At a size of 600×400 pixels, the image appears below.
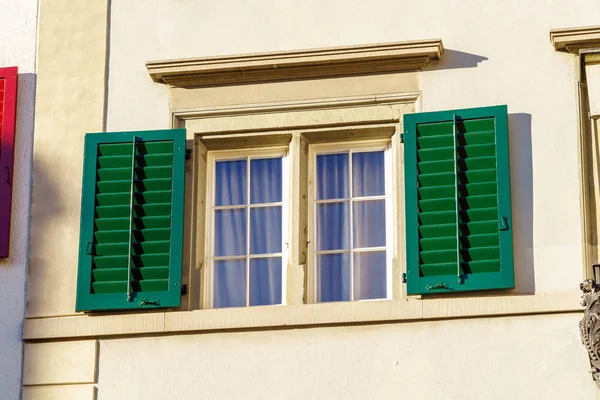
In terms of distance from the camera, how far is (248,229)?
13531 mm

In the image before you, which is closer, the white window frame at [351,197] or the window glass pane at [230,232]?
the white window frame at [351,197]

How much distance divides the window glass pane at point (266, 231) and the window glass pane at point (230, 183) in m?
0.18

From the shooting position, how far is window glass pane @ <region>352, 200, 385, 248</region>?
526 inches

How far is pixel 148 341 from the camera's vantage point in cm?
1309

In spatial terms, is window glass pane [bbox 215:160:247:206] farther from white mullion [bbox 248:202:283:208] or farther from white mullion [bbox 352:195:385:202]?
white mullion [bbox 352:195:385:202]

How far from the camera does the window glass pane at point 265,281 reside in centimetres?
1334

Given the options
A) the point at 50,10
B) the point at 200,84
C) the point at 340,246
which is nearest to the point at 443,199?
the point at 340,246

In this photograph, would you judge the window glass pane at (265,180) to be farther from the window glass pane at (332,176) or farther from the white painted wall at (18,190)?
the white painted wall at (18,190)

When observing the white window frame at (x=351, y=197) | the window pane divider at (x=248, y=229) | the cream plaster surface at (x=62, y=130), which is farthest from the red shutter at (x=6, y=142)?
the white window frame at (x=351, y=197)

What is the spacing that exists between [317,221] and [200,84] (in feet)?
4.46

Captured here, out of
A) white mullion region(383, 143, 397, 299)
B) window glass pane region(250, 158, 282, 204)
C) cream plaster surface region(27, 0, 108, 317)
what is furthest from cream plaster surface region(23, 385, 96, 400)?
white mullion region(383, 143, 397, 299)

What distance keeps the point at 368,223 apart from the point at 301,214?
0.48 meters

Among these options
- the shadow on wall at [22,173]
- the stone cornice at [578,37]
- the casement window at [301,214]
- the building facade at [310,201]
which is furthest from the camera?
the shadow on wall at [22,173]

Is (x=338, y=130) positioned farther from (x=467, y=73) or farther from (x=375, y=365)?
(x=375, y=365)
